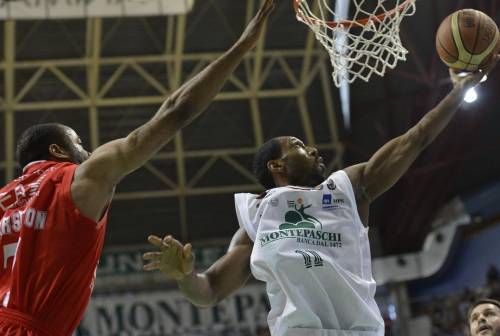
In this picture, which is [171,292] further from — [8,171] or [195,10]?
[195,10]

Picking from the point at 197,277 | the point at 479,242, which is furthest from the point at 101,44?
the point at 197,277

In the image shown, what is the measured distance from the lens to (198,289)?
4160mm

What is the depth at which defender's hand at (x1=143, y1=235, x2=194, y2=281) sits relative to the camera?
3912 millimetres

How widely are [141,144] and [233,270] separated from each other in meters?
1.27

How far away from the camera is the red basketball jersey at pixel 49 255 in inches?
131

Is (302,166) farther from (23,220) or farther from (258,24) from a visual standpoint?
(23,220)

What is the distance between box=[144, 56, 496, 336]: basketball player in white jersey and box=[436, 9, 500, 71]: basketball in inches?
14.1

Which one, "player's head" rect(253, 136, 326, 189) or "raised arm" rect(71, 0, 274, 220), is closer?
"raised arm" rect(71, 0, 274, 220)

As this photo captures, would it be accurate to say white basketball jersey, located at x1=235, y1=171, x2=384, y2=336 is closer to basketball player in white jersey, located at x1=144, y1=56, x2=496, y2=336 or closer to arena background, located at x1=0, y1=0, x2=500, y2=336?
basketball player in white jersey, located at x1=144, y1=56, x2=496, y2=336

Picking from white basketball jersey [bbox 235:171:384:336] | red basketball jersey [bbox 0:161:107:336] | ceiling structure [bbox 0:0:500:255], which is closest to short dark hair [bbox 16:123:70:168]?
red basketball jersey [bbox 0:161:107:336]

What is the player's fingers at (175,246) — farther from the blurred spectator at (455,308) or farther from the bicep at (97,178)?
the blurred spectator at (455,308)

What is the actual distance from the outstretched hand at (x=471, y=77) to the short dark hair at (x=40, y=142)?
212 centimetres

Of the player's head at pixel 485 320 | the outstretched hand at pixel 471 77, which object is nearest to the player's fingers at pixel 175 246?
the outstretched hand at pixel 471 77

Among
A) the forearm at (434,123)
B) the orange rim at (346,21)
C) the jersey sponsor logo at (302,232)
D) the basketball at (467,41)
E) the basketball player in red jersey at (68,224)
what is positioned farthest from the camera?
the orange rim at (346,21)
